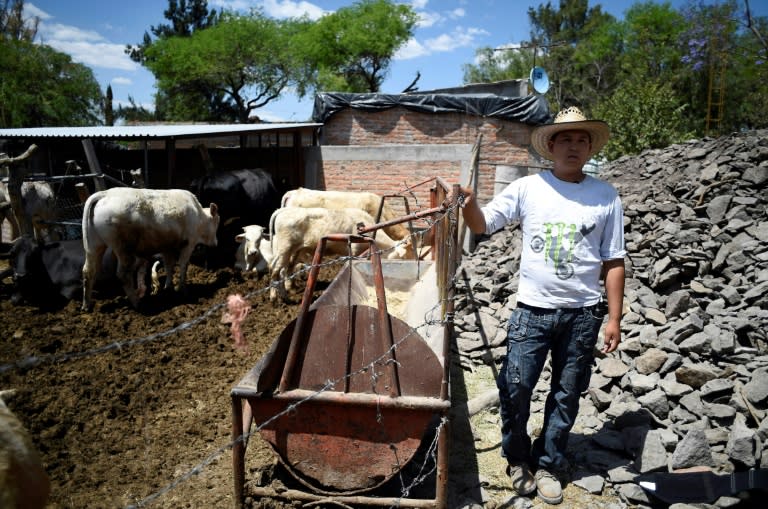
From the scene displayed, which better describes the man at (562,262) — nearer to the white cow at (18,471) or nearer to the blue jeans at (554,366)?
the blue jeans at (554,366)

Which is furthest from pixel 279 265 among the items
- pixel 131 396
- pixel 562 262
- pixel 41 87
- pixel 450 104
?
pixel 41 87

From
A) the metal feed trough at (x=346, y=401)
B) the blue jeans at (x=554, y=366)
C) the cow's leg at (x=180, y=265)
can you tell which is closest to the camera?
the metal feed trough at (x=346, y=401)

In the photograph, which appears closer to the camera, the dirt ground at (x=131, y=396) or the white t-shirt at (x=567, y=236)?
the white t-shirt at (x=567, y=236)

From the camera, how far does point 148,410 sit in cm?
438

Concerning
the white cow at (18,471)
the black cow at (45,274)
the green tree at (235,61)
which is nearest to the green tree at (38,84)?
the green tree at (235,61)

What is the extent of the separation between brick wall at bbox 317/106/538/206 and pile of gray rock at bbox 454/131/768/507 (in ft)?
13.9

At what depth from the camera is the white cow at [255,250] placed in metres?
8.93

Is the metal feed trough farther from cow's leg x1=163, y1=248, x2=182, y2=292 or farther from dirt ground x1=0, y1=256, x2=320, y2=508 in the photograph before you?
cow's leg x1=163, y1=248, x2=182, y2=292

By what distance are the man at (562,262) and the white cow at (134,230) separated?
5.66m

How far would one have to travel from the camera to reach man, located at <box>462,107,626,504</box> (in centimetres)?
281

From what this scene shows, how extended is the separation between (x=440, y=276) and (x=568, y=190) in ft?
6.42

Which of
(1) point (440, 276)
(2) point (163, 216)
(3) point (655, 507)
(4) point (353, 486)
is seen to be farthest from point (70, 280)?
(3) point (655, 507)

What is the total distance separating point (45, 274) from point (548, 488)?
23.2 ft

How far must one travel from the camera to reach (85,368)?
5109 mm
